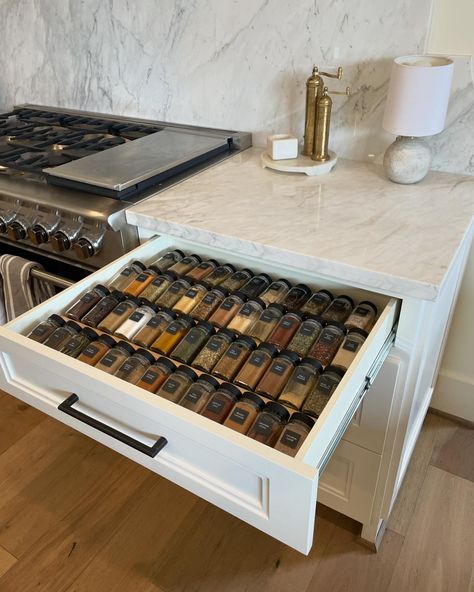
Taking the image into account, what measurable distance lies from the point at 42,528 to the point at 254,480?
98cm

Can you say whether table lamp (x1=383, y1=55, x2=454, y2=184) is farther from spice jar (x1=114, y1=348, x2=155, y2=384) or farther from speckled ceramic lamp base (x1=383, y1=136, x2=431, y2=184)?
spice jar (x1=114, y1=348, x2=155, y2=384)

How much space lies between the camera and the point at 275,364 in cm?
83

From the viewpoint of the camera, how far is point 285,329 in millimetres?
904

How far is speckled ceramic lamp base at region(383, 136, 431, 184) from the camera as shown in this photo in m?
1.10

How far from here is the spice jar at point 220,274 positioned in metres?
1.06

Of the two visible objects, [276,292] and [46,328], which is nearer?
[46,328]

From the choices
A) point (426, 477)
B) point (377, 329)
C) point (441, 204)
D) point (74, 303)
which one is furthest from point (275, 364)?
point (426, 477)

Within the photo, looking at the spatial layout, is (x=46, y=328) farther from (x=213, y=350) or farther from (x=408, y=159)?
(x=408, y=159)

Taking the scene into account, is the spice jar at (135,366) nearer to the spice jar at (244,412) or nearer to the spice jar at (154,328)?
the spice jar at (154,328)

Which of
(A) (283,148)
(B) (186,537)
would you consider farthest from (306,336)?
→ (B) (186,537)

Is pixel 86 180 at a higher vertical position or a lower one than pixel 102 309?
higher

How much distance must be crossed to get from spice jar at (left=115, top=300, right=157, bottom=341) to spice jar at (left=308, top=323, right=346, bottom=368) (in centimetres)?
32

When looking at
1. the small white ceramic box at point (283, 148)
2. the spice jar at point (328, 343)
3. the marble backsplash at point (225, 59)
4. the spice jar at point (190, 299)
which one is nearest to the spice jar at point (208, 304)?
the spice jar at point (190, 299)

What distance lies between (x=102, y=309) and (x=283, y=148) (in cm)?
63
